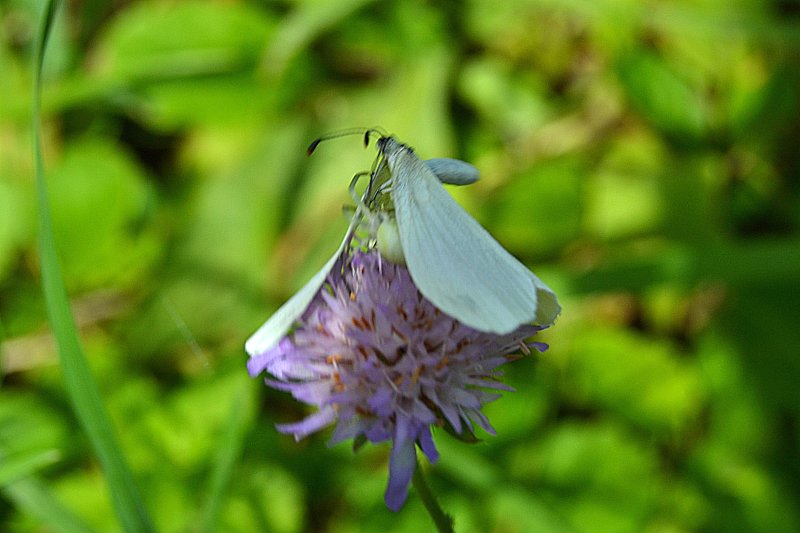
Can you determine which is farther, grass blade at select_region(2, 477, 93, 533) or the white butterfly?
grass blade at select_region(2, 477, 93, 533)

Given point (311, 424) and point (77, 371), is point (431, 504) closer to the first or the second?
point (311, 424)

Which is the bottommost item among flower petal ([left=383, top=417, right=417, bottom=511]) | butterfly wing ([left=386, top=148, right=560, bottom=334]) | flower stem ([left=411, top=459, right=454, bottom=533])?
flower stem ([left=411, top=459, right=454, bottom=533])

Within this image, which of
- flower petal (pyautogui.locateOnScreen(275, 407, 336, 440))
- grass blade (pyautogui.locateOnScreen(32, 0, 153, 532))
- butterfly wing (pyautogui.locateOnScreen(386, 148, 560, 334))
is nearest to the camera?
butterfly wing (pyautogui.locateOnScreen(386, 148, 560, 334))

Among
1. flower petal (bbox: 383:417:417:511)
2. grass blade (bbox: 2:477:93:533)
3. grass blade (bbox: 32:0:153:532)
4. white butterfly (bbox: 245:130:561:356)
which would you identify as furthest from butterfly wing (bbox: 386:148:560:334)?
grass blade (bbox: 2:477:93:533)

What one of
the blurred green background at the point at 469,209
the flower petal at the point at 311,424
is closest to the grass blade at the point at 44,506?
the blurred green background at the point at 469,209

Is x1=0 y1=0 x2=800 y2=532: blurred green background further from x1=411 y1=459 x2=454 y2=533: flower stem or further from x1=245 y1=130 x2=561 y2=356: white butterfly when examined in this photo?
x1=245 y1=130 x2=561 y2=356: white butterfly

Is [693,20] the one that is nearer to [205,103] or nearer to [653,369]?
[653,369]

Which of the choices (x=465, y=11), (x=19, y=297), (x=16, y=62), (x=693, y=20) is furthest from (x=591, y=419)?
(x=16, y=62)
